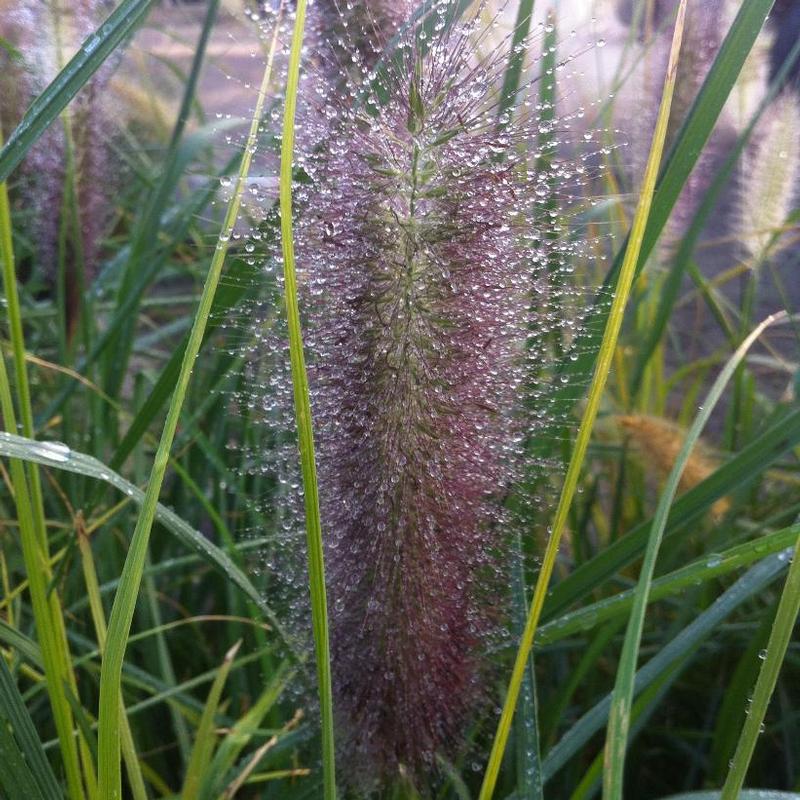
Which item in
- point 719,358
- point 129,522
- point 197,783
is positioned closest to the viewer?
point 197,783

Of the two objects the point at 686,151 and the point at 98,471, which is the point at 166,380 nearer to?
the point at 98,471

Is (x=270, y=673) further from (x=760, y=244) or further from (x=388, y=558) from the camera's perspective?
(x=760, y=244)

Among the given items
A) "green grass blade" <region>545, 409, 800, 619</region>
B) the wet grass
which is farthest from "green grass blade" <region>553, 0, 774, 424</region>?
"green grass blade" <region>545, 409, 800, 619</region>

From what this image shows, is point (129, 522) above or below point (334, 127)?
below

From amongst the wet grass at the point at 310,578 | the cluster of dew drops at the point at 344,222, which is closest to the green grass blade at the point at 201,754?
the wet grass at the point at 310,578

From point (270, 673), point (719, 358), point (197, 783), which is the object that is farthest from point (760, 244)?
point (197, 783)
